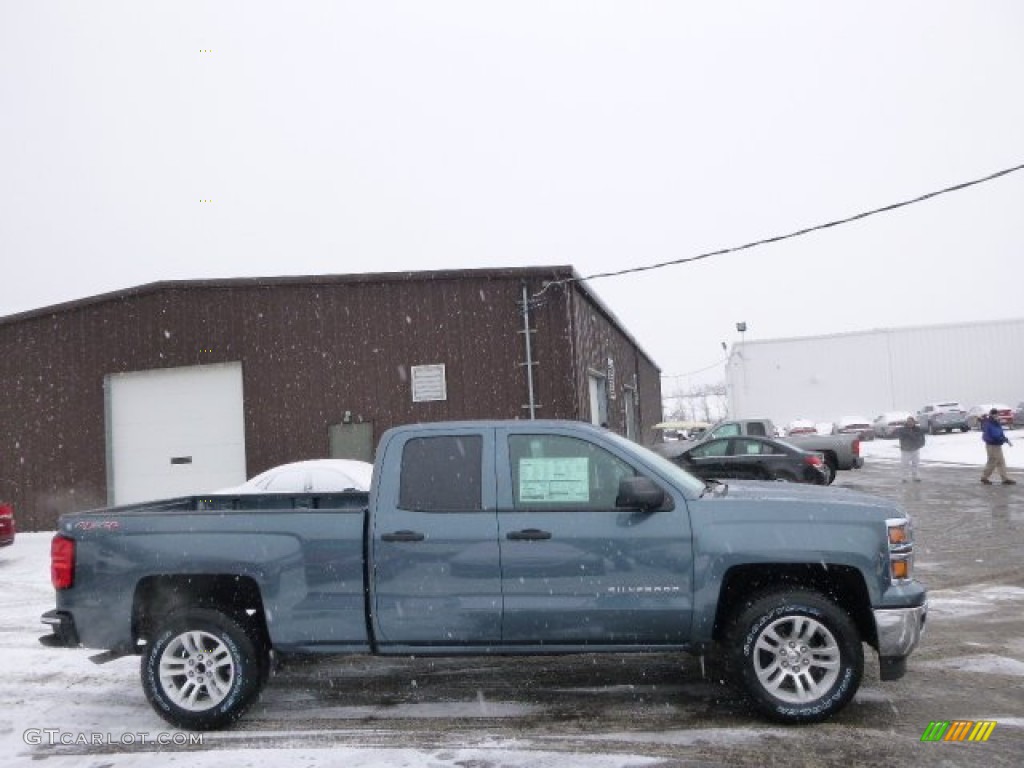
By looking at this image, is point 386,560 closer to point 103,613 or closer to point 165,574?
point 165,574

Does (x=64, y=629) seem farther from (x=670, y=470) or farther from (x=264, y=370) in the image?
(x=264, y=370)

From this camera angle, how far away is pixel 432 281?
16.9 metres

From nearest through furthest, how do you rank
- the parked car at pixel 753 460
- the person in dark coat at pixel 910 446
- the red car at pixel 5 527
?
the red car at pixel 5 527, the parked car at pixel 753 460, the person in dark coat at pixel 910 446

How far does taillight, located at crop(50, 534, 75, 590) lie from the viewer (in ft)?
17.4

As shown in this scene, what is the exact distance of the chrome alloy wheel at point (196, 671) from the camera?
526 cm

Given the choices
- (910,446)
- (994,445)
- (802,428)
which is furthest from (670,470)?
(802,428)

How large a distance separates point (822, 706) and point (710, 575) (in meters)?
0.96

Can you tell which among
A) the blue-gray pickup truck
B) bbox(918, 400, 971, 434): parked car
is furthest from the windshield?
bbox(918, 400, 971, 434): parked car

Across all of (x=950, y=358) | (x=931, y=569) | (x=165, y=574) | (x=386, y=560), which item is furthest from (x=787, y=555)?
(x=950, y=358)

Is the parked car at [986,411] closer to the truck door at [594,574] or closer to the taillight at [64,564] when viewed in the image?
the truck door at [594,574]

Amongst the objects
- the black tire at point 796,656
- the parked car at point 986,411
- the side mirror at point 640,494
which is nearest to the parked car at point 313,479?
the side mirror at point 640,494

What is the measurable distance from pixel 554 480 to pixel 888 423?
39.9m

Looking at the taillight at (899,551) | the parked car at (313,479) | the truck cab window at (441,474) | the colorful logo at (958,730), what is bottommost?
the colorful logo at (958,730)

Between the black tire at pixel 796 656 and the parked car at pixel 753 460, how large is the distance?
1205cm
